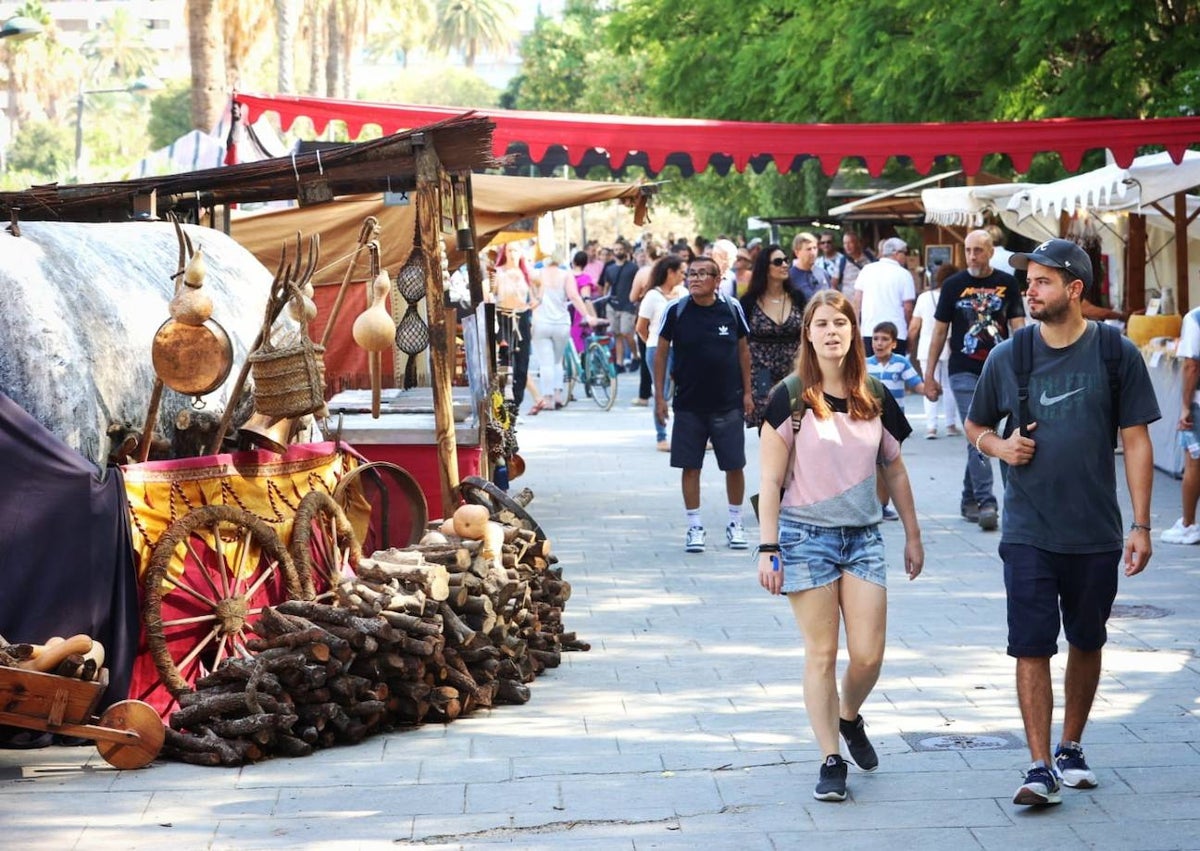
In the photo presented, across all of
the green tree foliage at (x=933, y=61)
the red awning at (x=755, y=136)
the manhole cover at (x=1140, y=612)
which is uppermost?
the green tree foliage at (x=933, y=61)

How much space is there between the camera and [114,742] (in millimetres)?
6375

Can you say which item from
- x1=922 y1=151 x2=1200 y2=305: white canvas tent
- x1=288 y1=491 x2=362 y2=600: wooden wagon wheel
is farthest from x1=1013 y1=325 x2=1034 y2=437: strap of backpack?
x1=922 y1=151 x2=1200 y2=305: white canvas tent

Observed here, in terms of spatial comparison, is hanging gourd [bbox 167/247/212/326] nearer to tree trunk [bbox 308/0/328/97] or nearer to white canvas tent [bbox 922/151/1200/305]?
white canvas tent [bbox 922/151/1200/305]

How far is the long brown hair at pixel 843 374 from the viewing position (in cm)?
604

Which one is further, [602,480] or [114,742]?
[602,480]

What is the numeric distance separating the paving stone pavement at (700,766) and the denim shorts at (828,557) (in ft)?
2.41

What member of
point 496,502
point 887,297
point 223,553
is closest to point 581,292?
point 887,297

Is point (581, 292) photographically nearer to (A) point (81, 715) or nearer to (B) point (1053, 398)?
(A) point (81, 715)

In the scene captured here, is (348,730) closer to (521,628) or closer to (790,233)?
(521,628)

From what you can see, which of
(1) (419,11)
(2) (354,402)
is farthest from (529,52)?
(2) (354,402)

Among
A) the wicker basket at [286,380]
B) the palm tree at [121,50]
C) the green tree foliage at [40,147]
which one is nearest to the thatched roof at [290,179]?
the wicker basket at [286,380]

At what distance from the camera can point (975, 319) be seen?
11648mm

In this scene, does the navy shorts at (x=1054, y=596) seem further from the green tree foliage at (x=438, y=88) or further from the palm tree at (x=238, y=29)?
the green tree foliage at (x=438, y=88)

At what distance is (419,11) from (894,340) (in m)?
45.7
